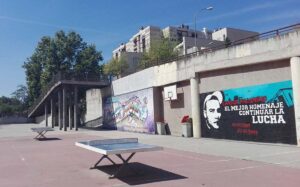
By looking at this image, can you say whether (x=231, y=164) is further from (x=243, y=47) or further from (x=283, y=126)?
(x=243, y=47)

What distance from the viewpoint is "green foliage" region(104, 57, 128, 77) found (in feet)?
235

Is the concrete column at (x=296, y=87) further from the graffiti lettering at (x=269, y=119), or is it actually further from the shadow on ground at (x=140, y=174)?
the shadow on ground at (x=140, y=174)

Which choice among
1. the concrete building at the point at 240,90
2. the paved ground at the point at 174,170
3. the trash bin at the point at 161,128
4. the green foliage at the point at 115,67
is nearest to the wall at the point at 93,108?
the concrete building at the point at 240,90

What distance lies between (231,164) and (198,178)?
8.50ft

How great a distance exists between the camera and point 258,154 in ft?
46.9

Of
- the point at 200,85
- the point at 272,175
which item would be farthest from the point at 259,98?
the point at 272,175

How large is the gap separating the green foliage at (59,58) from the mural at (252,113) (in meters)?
41.7

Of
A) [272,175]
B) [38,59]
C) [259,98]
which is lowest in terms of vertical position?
[272,175]

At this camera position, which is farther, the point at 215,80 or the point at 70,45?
the point at 70,45

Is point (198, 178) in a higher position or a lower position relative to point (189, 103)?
lower

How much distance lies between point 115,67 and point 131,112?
38944 mm

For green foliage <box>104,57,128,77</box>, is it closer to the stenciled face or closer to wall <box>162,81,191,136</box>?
wall <box>162,81,191,136</box>

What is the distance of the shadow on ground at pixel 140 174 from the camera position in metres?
9.70

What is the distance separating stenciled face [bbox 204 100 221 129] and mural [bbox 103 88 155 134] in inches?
292
